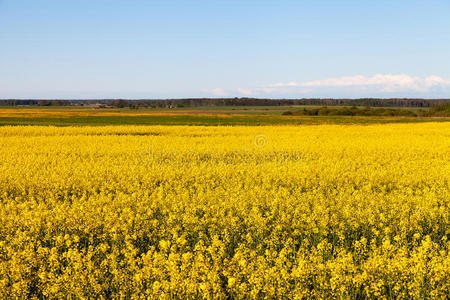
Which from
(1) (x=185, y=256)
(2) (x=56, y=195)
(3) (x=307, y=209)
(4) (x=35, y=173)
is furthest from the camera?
(4) (x=35, y=173)

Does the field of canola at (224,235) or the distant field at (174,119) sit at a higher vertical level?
the distant field at (174,119)

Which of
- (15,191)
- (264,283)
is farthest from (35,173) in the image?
(264,283)

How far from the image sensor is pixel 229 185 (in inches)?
472

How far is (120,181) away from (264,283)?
324 inches

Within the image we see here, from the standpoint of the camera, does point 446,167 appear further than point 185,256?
Yes

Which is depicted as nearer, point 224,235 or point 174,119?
point 224,235

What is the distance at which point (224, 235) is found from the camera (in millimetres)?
7449

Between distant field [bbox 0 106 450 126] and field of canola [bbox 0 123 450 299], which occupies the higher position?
distant field [bbox 0 106 450 126]

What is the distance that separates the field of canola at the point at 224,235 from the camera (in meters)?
5.09

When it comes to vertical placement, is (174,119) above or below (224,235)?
above

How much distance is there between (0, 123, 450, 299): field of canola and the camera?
5.09m

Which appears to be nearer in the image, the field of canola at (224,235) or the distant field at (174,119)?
the field of canola at (224,235)

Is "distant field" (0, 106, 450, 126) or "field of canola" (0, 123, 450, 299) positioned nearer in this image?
"field of canola" (0, 123, 450, 299)

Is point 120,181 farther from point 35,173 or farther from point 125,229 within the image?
point 125,229
